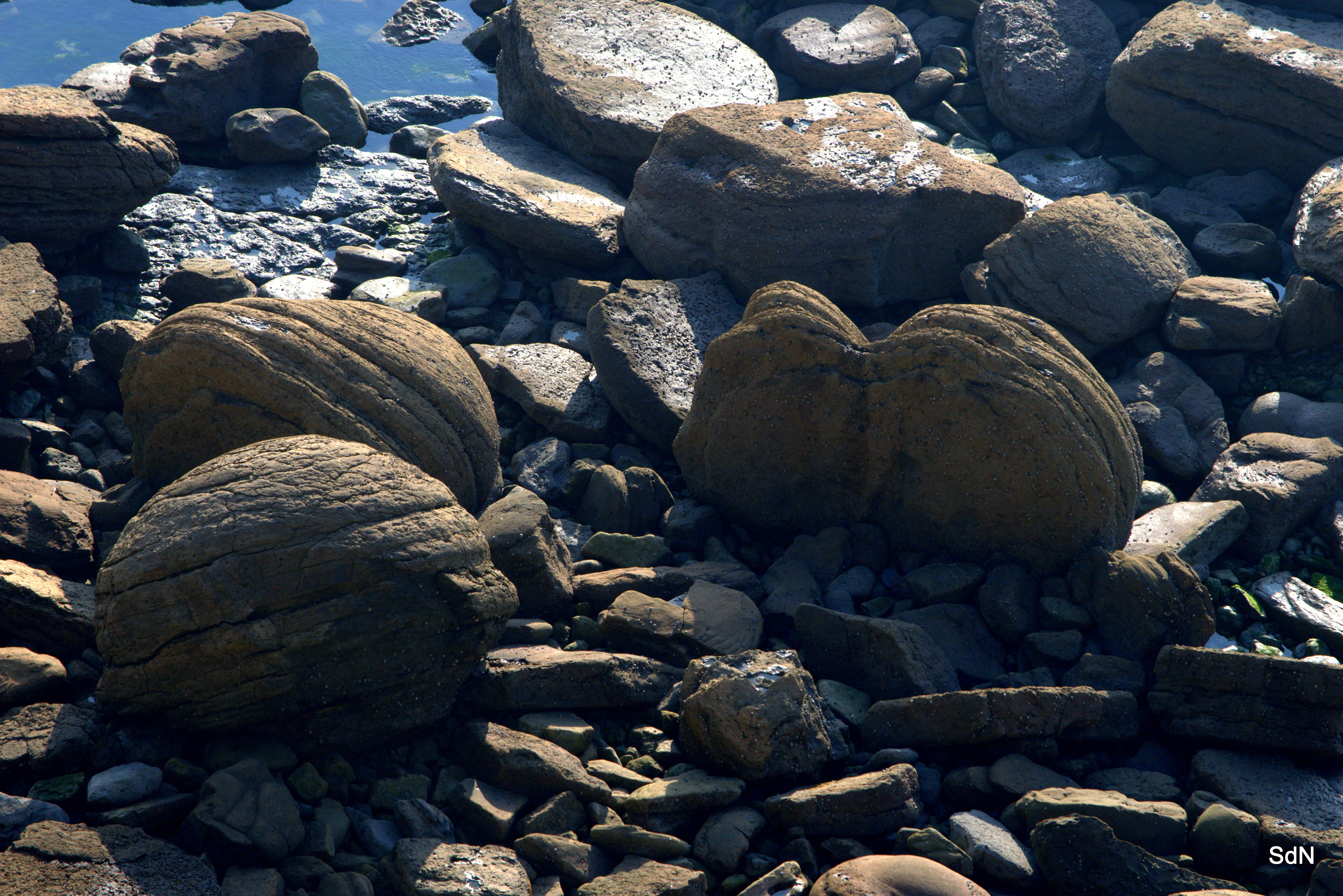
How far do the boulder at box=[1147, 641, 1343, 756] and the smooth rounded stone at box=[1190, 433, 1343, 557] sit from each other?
161cm

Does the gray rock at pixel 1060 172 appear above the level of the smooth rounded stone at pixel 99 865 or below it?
above

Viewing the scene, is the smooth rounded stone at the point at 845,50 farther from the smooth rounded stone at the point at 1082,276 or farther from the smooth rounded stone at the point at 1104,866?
the smooth rounded stone at the point at 1104,866

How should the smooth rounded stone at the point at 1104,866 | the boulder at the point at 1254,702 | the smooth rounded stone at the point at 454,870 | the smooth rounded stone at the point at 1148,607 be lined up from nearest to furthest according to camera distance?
the smooth rounded stone at the point at 454,870 → the smooth rounded stone at the point at 1104,866 → the boulder at the point at 1254,702 → the smooth rounded stone at the point at 1148,607

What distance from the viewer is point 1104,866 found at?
3.34 m

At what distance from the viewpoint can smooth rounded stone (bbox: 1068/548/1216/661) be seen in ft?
14.6

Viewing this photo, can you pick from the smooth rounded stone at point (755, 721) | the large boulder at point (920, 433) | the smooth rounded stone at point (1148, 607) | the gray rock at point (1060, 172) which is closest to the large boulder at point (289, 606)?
the smooth rounded stone at point (755, 721)

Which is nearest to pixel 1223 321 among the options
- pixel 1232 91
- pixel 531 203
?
pixel 1232 91

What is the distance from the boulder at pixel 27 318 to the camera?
5.04 metres

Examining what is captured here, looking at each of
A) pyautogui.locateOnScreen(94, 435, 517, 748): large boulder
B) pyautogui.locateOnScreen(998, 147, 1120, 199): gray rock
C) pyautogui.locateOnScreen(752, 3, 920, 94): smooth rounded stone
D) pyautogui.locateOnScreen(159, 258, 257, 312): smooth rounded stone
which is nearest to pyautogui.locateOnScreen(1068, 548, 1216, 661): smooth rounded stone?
pyautogui.locateOnScreen(94, 435, 517, 748): large boulder

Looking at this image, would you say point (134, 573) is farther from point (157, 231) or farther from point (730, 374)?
point (157, 231)

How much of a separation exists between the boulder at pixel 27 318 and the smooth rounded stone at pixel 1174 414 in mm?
6401

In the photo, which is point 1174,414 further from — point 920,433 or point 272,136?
point 272,136

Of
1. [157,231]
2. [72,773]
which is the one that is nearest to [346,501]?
[72,773]

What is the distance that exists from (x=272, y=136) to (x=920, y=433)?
641cm
